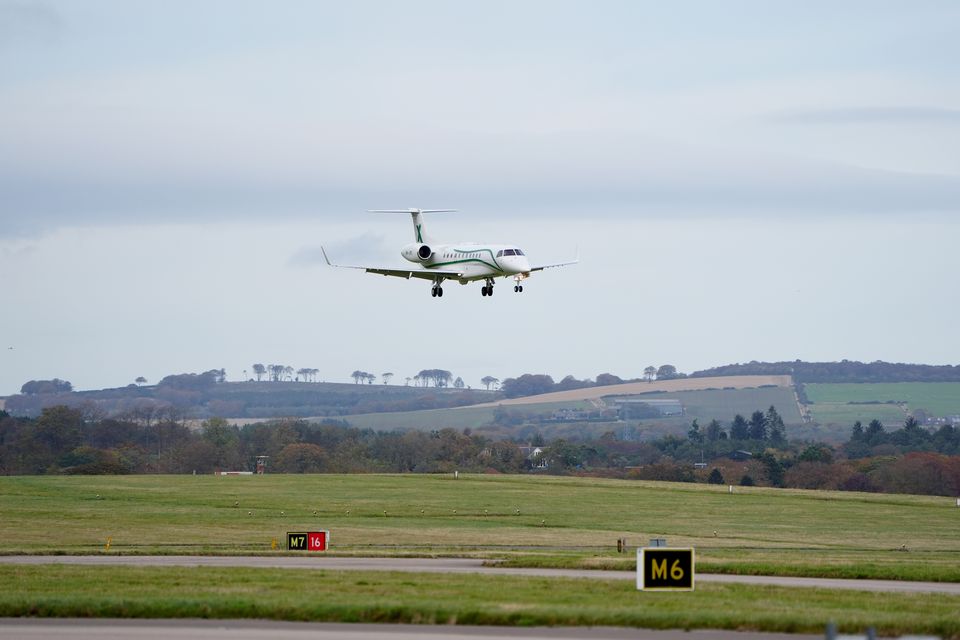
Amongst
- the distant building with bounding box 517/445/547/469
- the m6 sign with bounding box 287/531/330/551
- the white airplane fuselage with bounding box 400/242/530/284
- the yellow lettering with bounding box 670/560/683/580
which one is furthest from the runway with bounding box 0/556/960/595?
the distant building with bounding box 517/445/547/469

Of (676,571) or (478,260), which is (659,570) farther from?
(478,260)

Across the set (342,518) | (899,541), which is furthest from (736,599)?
(342,518)

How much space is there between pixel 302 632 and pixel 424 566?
17.2 m

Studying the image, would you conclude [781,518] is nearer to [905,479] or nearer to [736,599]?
[905,479]

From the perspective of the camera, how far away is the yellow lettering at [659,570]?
3381 centimetres

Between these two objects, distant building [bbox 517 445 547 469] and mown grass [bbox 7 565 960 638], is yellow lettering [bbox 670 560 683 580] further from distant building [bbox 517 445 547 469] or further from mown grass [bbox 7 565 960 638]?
distant building [bbox 517 445 547 469]

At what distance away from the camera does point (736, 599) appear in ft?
112

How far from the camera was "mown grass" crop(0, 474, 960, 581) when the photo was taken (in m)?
56.6

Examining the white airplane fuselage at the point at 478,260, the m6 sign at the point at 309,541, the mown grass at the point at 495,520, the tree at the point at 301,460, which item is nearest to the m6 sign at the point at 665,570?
the mown grass at the point at 495,520

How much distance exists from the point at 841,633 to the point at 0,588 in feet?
70.1

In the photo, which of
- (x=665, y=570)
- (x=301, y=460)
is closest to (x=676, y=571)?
(x=665, y=570)

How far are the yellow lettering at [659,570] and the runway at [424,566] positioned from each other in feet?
20.5

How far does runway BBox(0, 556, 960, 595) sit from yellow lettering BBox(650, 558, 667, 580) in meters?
6.25

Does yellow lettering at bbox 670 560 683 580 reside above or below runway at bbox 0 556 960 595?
above
